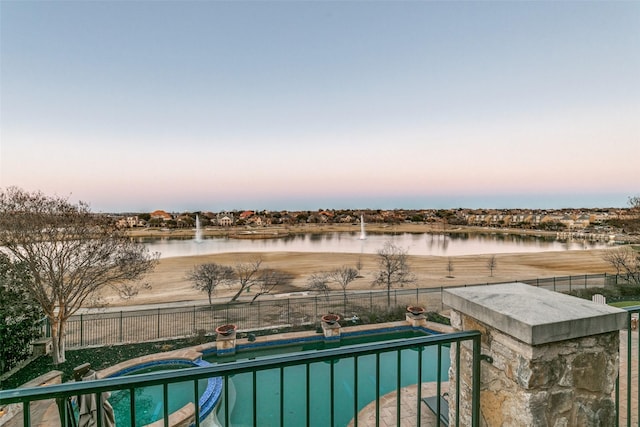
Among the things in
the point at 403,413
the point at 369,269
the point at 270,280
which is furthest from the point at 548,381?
the point at 369,269

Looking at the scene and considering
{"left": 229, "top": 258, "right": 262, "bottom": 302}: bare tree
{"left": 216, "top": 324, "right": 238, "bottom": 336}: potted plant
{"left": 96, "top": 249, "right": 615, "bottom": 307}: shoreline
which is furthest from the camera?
{"left": 96, "top": 249, "right": 615, "bottom": 307}: shoreline

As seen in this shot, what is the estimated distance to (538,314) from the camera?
1.62 metres

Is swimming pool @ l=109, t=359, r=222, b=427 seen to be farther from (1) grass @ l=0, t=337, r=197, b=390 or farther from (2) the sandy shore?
(2) the sandy shore

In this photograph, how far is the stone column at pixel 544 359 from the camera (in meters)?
1.60

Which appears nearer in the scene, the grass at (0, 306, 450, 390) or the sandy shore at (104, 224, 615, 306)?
the grass at (0, 306, 450, 390)

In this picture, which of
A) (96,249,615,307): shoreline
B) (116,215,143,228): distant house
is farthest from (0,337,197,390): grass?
(96,249,615,307): shoreline

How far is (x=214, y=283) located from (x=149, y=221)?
80.3 metres

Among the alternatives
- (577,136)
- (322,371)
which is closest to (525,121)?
(577,136)

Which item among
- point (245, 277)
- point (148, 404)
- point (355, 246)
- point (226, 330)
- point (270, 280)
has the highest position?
point (226, 330)

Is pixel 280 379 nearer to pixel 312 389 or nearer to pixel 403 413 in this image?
pixel 403 413

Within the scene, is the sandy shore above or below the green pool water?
below

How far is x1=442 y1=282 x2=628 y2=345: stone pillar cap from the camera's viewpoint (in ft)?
5.09

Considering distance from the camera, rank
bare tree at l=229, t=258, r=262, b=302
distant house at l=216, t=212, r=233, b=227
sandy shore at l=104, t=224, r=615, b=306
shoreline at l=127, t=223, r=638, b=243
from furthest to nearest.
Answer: distant house at l=216, t=212, r=233, b=227 → shoreline at l=127, t=223, r=638, b=243 → sandy shore at l=104, t=224, r=615, b=306 → bare tree at l=229, t=258, r=262, b=302

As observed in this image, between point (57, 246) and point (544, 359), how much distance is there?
14.0 m
